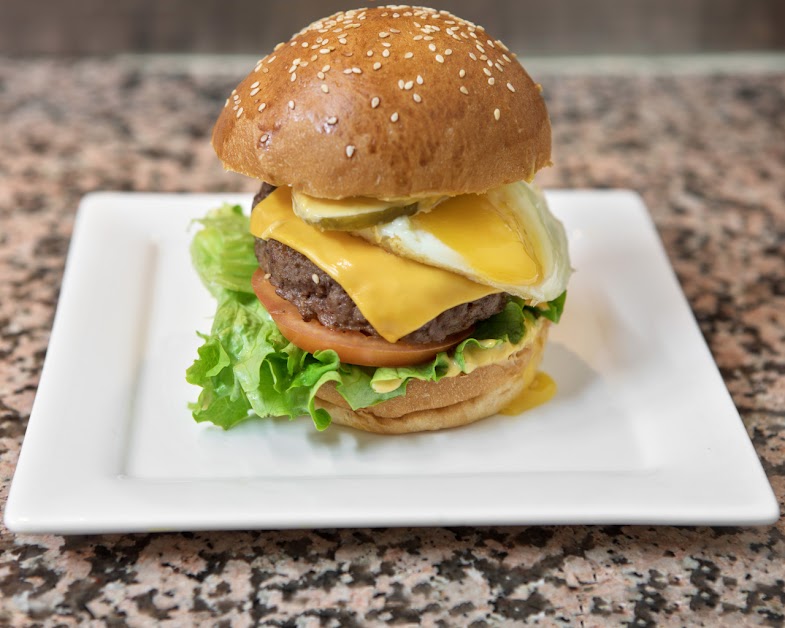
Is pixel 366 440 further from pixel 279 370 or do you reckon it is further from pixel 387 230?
pixel 387 230

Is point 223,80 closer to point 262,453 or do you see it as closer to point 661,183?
point 661,183

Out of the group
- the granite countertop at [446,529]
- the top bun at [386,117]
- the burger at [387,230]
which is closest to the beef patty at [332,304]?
the burger at [387,230]

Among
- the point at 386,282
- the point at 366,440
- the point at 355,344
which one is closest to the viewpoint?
the point at 386,282

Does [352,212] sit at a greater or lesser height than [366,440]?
greater

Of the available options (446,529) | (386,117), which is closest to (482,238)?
(386,117)

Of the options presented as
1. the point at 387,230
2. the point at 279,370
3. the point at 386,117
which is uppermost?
the point at 386,117

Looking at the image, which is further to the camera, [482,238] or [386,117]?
[482,238]

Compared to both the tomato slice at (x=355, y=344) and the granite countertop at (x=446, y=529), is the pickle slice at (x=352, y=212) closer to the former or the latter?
the tomato slice at (x=355, y=344)
